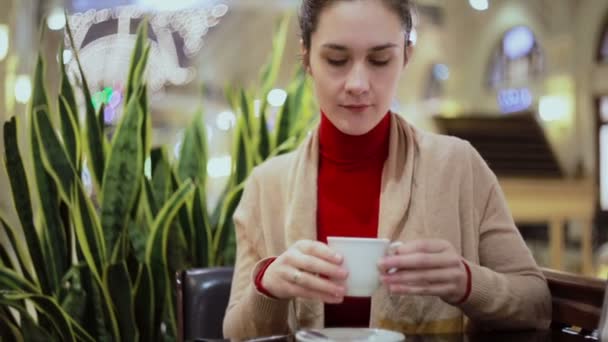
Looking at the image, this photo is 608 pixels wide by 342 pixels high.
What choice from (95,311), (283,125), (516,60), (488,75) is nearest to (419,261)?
(95,311)

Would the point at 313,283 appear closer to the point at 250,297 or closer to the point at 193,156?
the point at 250,297

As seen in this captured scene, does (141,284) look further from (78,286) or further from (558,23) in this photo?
(558,23)

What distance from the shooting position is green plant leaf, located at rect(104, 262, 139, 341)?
1555 millimetres

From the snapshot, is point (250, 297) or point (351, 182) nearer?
point (250, 297)

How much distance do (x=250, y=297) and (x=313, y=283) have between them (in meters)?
0.20

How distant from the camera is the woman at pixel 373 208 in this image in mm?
923

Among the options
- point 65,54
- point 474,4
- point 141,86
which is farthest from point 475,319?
point 474,4

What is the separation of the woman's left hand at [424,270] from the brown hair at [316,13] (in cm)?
32

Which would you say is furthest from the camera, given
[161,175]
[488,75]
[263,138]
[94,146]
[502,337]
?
[488,75]

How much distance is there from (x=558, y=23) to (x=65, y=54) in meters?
9.48

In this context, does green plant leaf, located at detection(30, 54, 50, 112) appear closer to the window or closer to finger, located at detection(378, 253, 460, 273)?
finger, located at detection(378, 253, 460, 273)

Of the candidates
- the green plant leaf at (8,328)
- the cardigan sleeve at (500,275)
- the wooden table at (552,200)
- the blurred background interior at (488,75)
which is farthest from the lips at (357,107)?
the wooden table at (552,200)

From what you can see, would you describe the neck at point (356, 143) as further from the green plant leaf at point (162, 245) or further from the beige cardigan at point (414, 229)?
the green plant leaf at point (162, 245)

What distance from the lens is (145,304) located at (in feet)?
5.47
